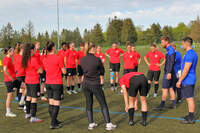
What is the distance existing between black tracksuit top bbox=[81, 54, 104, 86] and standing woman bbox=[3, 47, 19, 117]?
2.80 m

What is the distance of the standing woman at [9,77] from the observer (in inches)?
264

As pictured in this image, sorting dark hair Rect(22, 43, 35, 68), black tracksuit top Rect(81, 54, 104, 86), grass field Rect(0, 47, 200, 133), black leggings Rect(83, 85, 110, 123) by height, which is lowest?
grass field Rect(0, 47, 200, 133)

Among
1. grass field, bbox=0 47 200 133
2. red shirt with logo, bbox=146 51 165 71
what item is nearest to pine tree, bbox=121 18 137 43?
red shirt with logo, bbox=146 51 165 71

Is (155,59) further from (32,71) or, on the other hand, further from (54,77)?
(32,71)

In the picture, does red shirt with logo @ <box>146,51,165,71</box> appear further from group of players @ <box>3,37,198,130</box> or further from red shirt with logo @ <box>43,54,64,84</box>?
red shirt with logo @ <box>43,54,64,84</box>

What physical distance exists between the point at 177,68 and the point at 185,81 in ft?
7.26

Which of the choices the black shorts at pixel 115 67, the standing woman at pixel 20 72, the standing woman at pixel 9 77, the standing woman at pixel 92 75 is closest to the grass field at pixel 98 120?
the standing woman at pixel 9 77

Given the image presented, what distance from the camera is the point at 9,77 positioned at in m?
6.77

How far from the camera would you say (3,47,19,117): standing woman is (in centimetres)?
671

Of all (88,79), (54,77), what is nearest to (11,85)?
(54,77)

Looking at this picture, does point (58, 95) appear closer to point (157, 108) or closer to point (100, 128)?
point (100, 128)

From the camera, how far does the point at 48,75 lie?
5648mm

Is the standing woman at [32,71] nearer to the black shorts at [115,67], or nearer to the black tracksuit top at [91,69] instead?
the black tracksuit top at [91,69]

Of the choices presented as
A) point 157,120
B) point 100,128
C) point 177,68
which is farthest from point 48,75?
point 177,68
